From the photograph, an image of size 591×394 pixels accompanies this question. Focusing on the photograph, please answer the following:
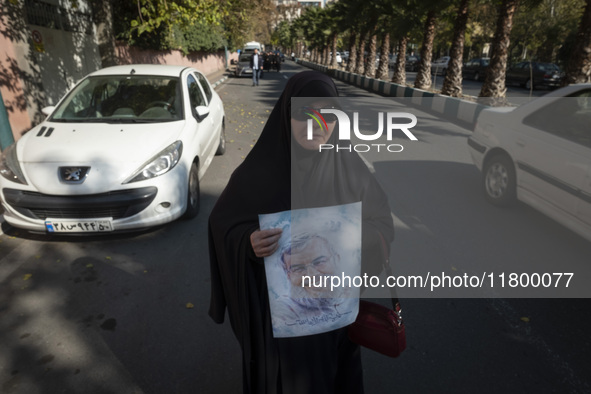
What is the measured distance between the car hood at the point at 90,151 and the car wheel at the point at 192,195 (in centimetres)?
49

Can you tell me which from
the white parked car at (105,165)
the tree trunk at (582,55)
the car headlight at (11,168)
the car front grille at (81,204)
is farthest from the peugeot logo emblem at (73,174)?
the tree trunk at (582,55)

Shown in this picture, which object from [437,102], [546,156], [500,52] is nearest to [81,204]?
[546,156]

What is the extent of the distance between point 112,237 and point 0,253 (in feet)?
3.42

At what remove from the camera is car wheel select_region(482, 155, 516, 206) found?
506cm

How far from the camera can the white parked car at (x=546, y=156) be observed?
12.7 feet

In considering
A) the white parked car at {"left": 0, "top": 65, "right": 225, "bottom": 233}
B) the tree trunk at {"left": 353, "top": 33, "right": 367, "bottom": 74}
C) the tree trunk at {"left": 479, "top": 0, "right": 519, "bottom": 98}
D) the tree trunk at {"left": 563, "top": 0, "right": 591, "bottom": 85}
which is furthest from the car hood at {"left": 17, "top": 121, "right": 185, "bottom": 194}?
the tree trunk at {"left": 353, "top": 33, "right": 367, "bottom": 74}

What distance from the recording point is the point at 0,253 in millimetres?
4004

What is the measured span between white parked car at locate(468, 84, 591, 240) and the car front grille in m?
4.16

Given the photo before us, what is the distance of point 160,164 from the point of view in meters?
4.15

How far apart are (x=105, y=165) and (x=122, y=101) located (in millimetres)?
1525

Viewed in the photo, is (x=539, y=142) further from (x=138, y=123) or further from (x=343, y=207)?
(x=138, y=123)

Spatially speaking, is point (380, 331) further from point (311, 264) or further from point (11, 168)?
point (11, 168)

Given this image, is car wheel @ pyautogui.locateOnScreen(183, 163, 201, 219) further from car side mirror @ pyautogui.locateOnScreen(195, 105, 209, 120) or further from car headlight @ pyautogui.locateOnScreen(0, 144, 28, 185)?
car headlight @ pyautogui.locateOnScreen(0, 144, 28, 185)

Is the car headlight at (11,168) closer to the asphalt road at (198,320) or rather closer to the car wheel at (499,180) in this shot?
the asphalt road at (198,320)
